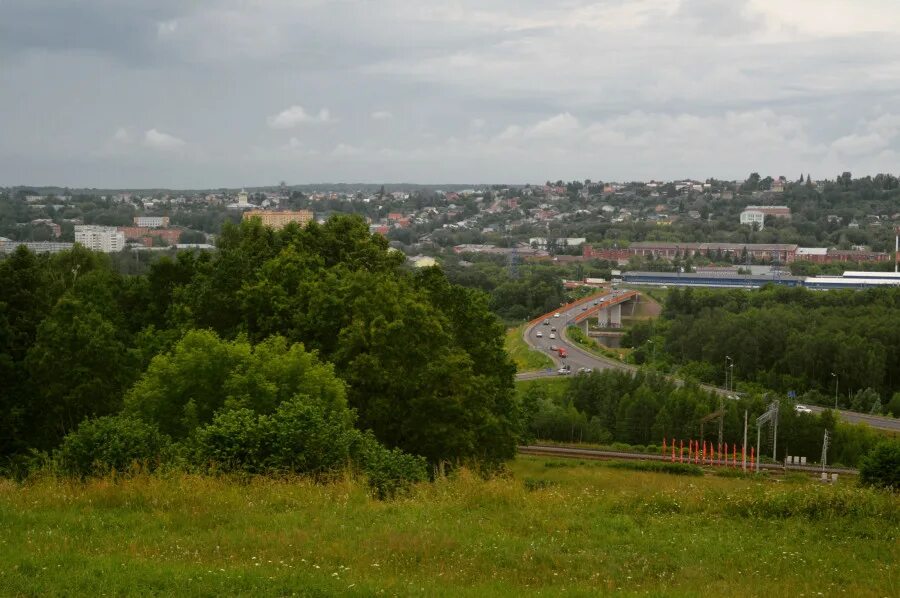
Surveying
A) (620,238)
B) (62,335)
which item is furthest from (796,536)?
(620,238)

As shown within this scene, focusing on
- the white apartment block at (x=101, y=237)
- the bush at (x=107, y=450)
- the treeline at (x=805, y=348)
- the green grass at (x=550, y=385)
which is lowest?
the green grass at (x=550, y=385)

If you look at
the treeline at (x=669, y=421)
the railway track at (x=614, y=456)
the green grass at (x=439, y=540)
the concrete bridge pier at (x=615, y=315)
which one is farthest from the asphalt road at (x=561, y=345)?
the green grass at (x=439, y=540)

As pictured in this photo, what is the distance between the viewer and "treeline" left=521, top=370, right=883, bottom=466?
39.1 metres

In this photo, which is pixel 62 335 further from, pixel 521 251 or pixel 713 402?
pixel 521 251

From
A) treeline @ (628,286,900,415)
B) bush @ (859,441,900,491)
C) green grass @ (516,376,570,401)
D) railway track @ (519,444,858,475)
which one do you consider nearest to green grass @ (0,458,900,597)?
bush @ (859,441,900,491)

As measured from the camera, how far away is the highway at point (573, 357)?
45469mm

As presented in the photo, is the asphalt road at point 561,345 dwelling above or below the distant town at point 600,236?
below

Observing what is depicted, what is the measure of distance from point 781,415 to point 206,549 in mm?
33856

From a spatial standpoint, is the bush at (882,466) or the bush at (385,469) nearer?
the bush at (385,469)

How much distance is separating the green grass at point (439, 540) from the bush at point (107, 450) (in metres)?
1.07

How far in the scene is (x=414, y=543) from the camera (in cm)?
995

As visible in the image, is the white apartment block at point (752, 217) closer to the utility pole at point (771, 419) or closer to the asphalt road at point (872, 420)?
the asphalt road at point (872, 420)

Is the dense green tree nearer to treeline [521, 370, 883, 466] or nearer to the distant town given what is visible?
treeline [521, 370, 883, 466]

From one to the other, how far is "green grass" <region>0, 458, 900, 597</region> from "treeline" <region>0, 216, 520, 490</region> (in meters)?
2.11
